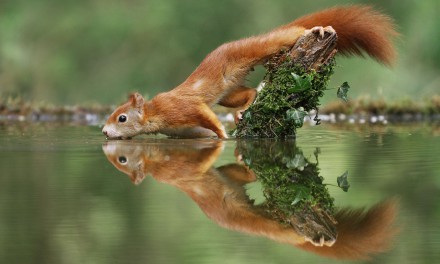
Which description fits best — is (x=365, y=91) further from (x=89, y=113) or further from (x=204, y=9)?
(x=89, y=113)

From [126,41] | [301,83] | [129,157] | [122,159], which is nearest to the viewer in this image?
[122,159]

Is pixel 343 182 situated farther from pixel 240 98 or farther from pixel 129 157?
pixel 240 98

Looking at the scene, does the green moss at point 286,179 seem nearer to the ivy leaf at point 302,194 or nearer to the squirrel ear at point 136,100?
the ivy leaf at point 302,194

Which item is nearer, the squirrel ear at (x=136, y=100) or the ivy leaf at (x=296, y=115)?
the ivy leaf at (x=296, y=115)

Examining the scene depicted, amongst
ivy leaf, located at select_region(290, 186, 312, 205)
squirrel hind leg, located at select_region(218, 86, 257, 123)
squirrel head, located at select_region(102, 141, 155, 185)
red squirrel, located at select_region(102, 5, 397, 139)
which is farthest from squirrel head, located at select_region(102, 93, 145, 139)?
ivy leaf, located at select_region(290, 186, 312, 205)

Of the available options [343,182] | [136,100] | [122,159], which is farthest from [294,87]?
[343,182]

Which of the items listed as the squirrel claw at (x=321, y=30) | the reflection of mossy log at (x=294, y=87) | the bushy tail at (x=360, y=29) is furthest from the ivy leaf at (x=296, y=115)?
the bushy tail at (x=360, y=29)
